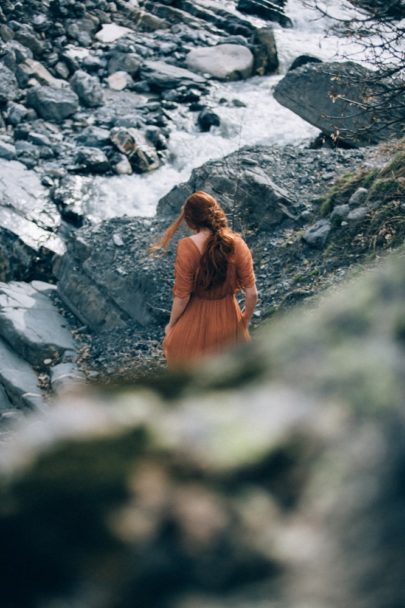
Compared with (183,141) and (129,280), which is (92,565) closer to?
(129,280)

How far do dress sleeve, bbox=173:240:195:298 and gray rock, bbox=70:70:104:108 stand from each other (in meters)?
13.3

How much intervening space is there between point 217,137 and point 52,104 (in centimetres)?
369

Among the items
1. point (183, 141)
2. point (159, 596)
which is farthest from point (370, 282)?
point (183, 141)

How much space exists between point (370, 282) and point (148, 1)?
2358cm

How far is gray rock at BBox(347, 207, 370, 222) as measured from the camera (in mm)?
7945

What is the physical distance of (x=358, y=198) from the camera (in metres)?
8.27

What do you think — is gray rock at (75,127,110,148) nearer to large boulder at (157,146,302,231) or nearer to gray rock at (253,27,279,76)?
gray rock at (253,27,279,76)

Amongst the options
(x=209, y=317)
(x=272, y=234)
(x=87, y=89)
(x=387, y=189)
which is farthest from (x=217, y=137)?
(x=209, y=317)

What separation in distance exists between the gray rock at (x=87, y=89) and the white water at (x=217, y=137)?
6.00 ft

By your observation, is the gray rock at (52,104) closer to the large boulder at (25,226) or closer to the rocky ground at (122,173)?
the rocky ground at (122,173)

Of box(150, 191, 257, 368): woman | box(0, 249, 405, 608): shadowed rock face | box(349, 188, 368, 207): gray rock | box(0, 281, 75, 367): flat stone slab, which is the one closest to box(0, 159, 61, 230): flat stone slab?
box(0, 281, 75, 367): flat stone slab

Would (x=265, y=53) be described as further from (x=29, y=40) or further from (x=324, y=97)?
(x=324, y=97)

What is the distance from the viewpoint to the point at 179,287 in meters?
5.07

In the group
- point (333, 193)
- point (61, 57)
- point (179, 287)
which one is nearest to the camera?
point (179, 287)
